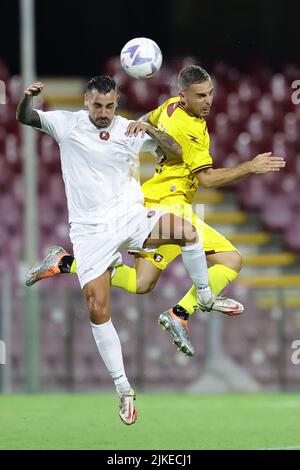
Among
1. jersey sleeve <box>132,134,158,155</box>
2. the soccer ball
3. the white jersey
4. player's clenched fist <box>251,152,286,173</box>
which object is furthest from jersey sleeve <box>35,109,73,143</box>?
player's clenched fist <box>251,152,286,173</box>

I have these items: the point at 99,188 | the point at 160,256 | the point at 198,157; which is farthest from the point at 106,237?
the point at 198,157

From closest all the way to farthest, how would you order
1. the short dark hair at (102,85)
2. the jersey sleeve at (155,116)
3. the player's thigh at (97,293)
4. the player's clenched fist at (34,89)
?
1. the player's clenched fist at (34,89)
2. the short dark hair at (102,85)
3. the player's thigh at (97,293)
4. the jersey sleeve at (155,116)

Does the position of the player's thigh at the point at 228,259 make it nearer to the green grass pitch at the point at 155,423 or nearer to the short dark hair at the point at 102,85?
the green grass pitch at the point at 155,423

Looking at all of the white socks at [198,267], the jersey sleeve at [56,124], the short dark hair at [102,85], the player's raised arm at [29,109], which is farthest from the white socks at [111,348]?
the short dark hair at [102,85]

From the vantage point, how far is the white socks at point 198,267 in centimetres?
937

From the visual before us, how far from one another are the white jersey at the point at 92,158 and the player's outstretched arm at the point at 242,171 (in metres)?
0.43

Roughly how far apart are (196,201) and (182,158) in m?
8.50

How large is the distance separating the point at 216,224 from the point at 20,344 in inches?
143

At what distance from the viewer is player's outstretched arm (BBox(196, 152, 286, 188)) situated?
8969 millimetres

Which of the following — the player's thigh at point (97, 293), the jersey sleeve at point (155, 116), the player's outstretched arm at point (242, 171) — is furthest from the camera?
the jersey sleeve at point (155, 116)

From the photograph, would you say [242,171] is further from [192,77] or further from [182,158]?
[192,77]

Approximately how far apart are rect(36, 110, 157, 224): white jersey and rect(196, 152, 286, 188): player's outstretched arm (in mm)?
431

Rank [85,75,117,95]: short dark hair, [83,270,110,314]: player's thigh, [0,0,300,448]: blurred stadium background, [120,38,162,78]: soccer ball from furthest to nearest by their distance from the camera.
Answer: [0,0,300,448]: blurred stadium background, [120,38,162,78]: soccer ball, [83,270,110,314]: player's thigh, [85,75,117,95]: short dark hair

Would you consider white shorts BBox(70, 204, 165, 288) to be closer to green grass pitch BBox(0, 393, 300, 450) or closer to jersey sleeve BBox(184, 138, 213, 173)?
jersey sleeve BBox(184, 138, 213, 173)
